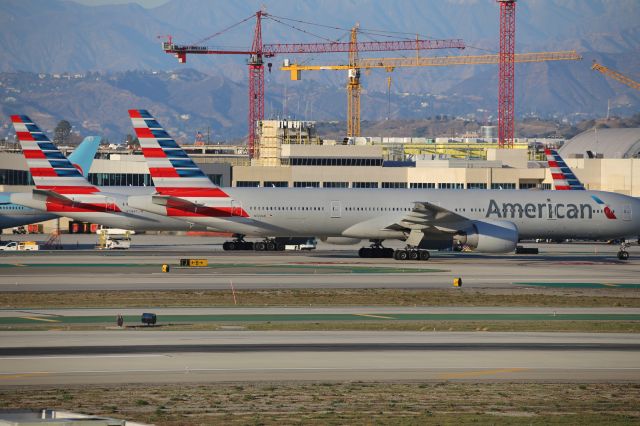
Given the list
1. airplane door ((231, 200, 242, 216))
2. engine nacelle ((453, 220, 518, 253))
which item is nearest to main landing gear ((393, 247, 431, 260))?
engine nacelle ((453, 220, 518, 253))

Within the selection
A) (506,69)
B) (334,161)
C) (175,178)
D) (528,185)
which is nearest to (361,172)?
(334,161)

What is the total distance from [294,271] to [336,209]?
11.3 meters

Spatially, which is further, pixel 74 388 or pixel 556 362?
pixel 556 362

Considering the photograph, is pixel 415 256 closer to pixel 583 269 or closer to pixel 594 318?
pixel 583 269

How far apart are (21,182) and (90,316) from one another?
74.2 metres

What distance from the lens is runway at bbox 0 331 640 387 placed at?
→ 26.6 metres

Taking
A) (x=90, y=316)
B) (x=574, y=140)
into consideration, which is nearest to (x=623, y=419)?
(x=90, y=316)

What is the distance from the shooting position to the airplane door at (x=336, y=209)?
66500 millimetres

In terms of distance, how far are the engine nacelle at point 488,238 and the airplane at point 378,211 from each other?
58 mm

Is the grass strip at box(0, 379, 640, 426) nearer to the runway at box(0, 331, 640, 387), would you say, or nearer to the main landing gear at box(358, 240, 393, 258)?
the runway at box(0, 331, 640, 387)

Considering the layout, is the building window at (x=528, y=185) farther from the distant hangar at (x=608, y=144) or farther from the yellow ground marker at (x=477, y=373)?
the yellow ground marker at (x=477, y=373)

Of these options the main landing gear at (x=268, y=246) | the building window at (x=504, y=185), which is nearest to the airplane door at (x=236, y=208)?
the main landing gear at (x=268, y=246)

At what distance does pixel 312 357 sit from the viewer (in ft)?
95.6

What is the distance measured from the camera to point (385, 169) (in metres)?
114
